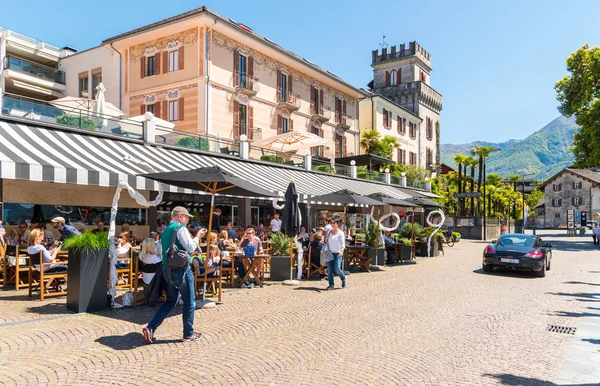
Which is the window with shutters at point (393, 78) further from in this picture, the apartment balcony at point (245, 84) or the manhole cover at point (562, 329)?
the manhole cover at point (562, 329)

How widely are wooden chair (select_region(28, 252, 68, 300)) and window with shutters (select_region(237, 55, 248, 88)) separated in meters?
17.7

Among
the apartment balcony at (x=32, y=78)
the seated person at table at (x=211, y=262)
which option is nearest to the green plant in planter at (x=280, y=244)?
the seated person at table at (x=211, y=262)

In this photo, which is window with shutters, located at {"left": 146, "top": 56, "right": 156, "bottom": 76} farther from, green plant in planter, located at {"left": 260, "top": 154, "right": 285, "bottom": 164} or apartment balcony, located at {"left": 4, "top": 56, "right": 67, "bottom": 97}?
green plant in planter, located at {"left": 260, "top": 154, "right": 285, "bottom": 164}

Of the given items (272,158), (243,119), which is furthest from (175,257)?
(243,119)

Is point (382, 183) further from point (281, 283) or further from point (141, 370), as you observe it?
point (141, 370)

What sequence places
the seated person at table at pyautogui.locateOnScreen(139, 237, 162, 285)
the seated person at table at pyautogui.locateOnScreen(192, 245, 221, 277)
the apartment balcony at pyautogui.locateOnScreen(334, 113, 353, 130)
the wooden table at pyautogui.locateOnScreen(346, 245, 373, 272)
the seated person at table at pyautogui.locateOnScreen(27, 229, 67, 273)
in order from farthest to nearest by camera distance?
1. the apartment balcony at pyautogui.locateOnScreen(334, 113, 353, 130)
2. the wooden table at pyautogui.locateOnScreen(346, 245, 373, 272)
3. the seated person at table at pyautogui.locateOnScreen(192, 245, 221, 277)
4. the seated person at table at pyautogui.locateOnScreen(27, 229, 67, 273)
5. the seated person at table at pyautogui.locateOnScreen(139, 237, 162, 285)

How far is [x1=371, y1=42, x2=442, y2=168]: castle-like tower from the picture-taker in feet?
158

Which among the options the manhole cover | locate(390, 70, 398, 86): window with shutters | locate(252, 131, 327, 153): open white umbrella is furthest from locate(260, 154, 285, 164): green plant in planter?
locate(390, 70, 398, 86): window with shutters

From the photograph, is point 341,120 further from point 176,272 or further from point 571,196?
point 571,196

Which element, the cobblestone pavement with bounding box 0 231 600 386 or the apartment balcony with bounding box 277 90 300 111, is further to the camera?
the apartment balcony with bounding box 277 90 300 111

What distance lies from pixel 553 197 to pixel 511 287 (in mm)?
83607

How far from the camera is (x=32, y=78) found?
2662cm

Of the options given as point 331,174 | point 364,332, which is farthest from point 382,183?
point 364,332

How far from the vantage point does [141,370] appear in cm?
446
